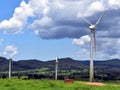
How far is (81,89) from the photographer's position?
6344 centimetres

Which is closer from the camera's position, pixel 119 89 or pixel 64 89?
pixel 64 89

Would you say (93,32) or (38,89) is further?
(93,32)

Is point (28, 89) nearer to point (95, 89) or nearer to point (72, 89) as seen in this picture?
point (72, 89)

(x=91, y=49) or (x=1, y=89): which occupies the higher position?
(x=91, y=49)

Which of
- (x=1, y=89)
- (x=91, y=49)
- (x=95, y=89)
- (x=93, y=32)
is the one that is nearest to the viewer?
(x=1, y=89)

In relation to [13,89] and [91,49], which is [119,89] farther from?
[91,49]

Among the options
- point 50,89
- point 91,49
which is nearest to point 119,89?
point 50,89

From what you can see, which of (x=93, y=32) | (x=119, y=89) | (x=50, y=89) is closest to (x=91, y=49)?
(x=93, y=32)

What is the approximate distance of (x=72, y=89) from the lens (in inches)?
2490

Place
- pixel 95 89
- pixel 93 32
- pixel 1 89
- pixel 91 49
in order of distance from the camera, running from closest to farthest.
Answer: pixel 1 89 → pixel 95 89 → pixel 91 49 → pixel 93 32

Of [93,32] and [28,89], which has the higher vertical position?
[93,32]

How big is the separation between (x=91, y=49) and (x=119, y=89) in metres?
45.2

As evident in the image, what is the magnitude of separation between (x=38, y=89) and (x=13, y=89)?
3800 millimetres

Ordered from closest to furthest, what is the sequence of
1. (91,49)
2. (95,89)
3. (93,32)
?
(95,89), (91,49), (93,32)
